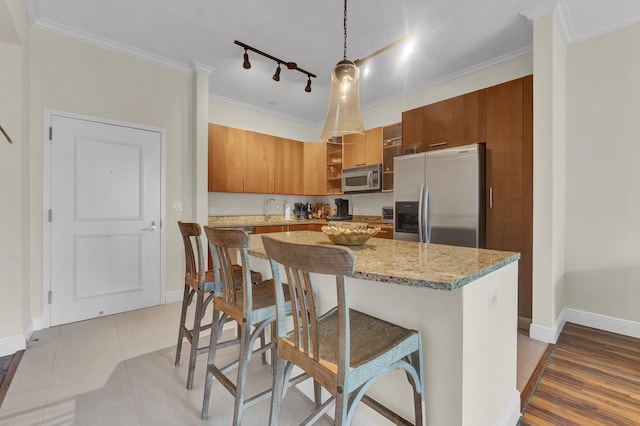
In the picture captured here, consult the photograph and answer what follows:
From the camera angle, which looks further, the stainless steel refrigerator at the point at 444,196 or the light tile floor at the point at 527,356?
the stainless steel refrigerator at the point at 444,196

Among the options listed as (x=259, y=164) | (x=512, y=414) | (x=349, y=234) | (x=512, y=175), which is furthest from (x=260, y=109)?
(x=512, y=414)

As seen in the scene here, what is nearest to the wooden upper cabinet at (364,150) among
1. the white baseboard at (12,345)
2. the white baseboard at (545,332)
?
the white baseboard at (545,332)

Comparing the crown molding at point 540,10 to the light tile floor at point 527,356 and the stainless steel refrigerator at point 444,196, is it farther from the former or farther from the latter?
the light tile floor at point 527,356

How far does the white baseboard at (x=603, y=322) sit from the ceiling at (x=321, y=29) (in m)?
2.61

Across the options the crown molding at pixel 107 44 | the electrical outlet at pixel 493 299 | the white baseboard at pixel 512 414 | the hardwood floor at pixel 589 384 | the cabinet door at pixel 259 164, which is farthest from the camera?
the cabinet door at pixel 259 164

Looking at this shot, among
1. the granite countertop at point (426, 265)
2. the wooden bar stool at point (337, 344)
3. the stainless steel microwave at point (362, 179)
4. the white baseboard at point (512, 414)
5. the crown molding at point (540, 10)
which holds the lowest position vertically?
the white baseboard at point (512, 414)

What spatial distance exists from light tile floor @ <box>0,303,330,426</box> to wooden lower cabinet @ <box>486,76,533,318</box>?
92.6 inches

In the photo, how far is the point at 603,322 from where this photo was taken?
107 inches

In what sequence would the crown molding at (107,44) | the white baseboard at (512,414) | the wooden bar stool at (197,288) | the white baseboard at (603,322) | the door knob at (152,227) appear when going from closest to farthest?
the white baseboard at (512,414)
the wooden bar stool at (197,288)
the white baseboard at (603,322)
the crown molding at (107,44)
the door knob at (152,227)

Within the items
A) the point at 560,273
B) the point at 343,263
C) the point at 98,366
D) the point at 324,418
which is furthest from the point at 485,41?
the point at 98,366

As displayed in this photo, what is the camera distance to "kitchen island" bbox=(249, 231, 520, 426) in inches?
43.2

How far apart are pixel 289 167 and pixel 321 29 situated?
2.57 meters

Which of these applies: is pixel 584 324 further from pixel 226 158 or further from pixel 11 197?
pixel 11 197

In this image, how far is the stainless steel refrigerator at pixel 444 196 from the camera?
2953 mm
